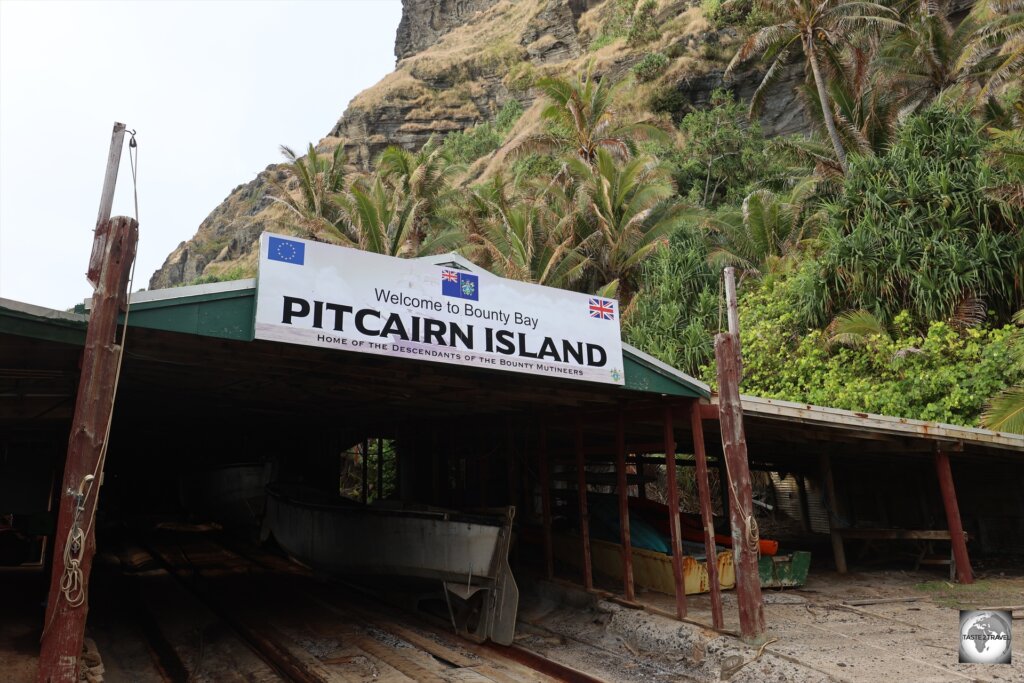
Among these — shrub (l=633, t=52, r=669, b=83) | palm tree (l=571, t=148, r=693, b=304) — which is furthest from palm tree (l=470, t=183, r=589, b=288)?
shrub (l=633, t=52, r=669, b=83)

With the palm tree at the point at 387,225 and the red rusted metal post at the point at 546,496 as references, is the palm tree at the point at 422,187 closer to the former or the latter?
the palm tree at the point at 387,225

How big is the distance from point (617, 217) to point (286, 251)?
1791cm

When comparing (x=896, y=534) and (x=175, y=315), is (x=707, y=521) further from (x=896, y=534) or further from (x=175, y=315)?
(x=175, y=315)

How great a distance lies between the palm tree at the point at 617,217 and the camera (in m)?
22.3

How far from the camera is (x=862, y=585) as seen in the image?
11.9 m

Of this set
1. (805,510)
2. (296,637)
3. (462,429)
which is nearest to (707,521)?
(462,429)

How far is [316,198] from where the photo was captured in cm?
2370

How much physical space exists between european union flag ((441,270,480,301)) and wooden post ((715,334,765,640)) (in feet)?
10.4

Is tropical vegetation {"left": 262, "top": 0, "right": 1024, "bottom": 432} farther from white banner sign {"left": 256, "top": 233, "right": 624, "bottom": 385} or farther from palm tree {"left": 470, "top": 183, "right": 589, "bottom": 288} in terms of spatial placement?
white banner sign {"left": 256, "top": 233, "right": 624, "bottom": 385}

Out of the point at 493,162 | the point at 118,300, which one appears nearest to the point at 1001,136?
the point at 118,300

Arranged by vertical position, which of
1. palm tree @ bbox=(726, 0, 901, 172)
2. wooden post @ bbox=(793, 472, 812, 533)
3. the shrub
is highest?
the shrub

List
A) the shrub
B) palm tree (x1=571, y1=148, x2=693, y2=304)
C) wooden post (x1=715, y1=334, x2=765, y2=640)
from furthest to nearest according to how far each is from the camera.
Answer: the shrub, palm tree (x1=571, y1=148, x2=693, y2=304), wooden post (x1=715, y1=334, x2=765, y2=640)

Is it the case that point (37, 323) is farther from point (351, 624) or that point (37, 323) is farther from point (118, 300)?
point (351, 624)

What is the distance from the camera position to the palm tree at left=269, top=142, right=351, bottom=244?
70.6 feet
